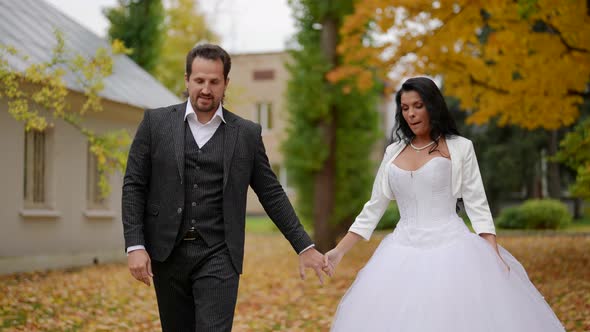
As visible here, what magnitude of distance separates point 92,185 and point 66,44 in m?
3.21

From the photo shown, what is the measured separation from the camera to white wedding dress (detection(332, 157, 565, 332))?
13.6 ft

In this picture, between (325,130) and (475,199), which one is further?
(325,130)

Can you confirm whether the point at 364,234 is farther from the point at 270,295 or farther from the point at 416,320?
the point at 270,295

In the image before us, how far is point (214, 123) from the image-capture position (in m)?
4.14

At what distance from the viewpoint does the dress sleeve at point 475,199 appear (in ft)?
14.5

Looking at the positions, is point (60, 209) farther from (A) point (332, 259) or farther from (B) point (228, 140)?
(B) point (228, 140)

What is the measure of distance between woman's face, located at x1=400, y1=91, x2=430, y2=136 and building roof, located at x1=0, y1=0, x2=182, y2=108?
7664 millimetres

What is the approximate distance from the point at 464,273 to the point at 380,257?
55 centimetres

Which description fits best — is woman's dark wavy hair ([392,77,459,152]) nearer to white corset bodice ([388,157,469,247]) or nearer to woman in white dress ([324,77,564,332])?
woman in white dress ([324,77,564,332])

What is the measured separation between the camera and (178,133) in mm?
4012

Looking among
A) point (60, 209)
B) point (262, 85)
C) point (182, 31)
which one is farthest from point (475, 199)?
point (262, 85)

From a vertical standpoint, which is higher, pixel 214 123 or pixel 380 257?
pixel 214 123

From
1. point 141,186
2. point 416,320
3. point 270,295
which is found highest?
point 141,186

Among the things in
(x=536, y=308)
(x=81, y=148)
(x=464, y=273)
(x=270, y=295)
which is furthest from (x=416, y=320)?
(x=81, y=148)
